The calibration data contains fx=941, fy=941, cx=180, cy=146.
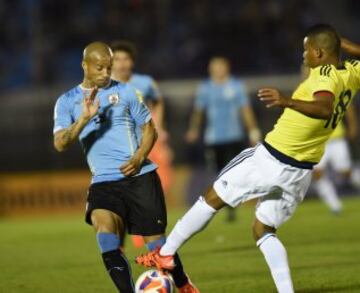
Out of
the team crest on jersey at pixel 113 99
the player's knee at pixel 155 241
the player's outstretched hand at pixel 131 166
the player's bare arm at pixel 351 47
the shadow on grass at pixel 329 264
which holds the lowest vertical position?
the shadow on grass at pixel 329 264

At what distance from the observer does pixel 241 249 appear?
11.6 metres

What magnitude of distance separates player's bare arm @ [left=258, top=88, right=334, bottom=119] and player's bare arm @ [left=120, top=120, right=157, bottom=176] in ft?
3.80

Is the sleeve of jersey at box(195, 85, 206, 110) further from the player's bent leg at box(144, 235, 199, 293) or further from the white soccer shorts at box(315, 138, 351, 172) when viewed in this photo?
the player's bent leg at box(144, 235, 199, 293)

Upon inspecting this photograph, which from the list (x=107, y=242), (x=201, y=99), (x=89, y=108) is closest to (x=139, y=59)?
(x=201, y=99)

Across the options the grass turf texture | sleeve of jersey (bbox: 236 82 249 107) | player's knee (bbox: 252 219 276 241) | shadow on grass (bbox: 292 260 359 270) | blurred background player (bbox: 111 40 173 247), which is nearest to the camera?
player's knee (bbox: 252 219 276 241)

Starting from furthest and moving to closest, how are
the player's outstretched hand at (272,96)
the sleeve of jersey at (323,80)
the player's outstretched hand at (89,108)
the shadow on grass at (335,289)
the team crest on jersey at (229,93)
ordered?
the team crest on jersey at (229,93)
the shadow on grass at (335,289)
the player's outstretched hand at (89,108)
the sleeve of jersey at (323,80)
the player's outstretched hand at (272,96)

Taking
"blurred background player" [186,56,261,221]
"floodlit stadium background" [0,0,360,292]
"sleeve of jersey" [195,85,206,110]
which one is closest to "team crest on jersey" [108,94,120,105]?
"blurred background player" [186,56,261,221]

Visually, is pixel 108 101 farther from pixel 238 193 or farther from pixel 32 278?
pixel 32 278

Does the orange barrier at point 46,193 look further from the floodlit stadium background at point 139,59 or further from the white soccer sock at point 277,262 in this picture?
the white soccer sock at point 277,262

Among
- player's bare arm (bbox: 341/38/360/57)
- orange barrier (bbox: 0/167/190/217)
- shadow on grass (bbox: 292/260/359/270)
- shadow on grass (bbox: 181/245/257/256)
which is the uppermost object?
player's bare arm (bbox: 341/38/360/57)

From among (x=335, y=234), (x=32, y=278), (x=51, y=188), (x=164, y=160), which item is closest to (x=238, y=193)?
(x=32, y=278)

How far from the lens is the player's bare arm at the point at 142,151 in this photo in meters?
7.48

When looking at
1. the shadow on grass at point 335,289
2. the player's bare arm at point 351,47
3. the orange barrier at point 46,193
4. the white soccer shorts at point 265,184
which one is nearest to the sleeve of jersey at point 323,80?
the white soccer shorts at point 265,184

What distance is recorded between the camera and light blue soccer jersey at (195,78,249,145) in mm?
16109
